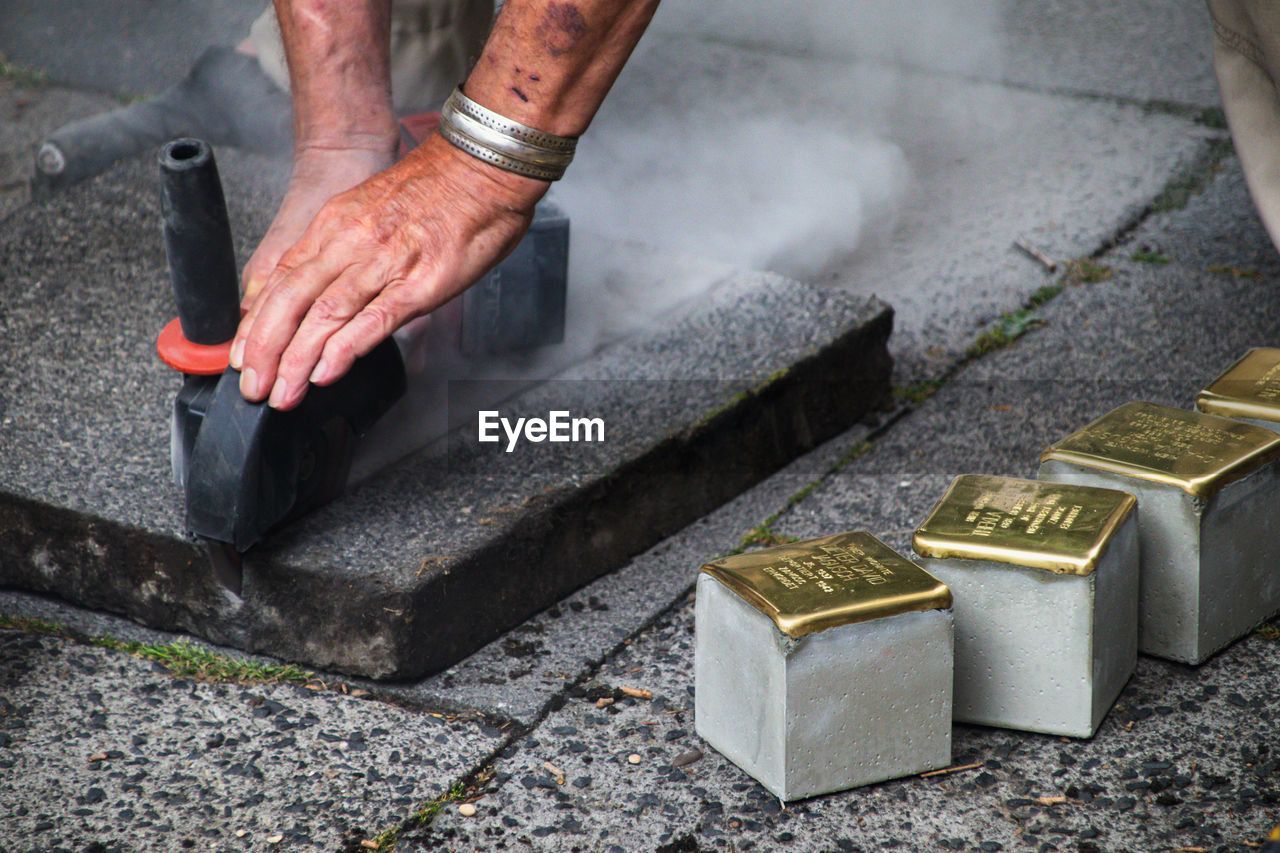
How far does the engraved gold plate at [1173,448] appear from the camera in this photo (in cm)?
147

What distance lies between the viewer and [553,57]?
1.57 metres

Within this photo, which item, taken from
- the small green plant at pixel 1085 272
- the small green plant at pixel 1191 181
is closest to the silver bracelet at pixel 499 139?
the small green plant at pixel 1085 272

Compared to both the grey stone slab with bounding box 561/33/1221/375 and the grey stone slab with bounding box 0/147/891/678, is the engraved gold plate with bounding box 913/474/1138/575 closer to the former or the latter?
the grey stone slab with bounding box 0/147/891/678

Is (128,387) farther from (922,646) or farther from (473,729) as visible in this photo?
(922,646)

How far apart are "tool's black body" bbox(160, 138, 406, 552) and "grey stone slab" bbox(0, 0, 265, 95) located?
2.63 metres

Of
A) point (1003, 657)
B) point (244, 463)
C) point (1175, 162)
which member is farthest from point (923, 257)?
point (244, 463)

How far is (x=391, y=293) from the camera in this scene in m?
1.54

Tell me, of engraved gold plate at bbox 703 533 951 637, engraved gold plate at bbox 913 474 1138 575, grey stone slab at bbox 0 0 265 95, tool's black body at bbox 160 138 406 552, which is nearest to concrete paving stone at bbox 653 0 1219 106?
grey stone slab at bbox 0 0 265 95

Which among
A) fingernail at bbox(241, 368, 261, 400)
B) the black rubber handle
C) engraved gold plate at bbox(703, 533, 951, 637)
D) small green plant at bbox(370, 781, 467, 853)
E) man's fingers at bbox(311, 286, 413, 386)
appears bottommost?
small green plant at bbox(370, 781, 467, 853)

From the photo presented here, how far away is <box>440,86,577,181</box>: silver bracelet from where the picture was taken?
1.59m

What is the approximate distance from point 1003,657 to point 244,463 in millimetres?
912

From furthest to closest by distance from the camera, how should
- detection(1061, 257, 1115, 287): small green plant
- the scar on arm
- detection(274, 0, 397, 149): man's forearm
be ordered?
detection(1061, 257, 1115, 287): small green plant
detection(274, 0, 397, 149): man's forearm
the scar on arm

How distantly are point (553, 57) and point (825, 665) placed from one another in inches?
32.8

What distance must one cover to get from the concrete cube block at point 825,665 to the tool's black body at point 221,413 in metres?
0.55
